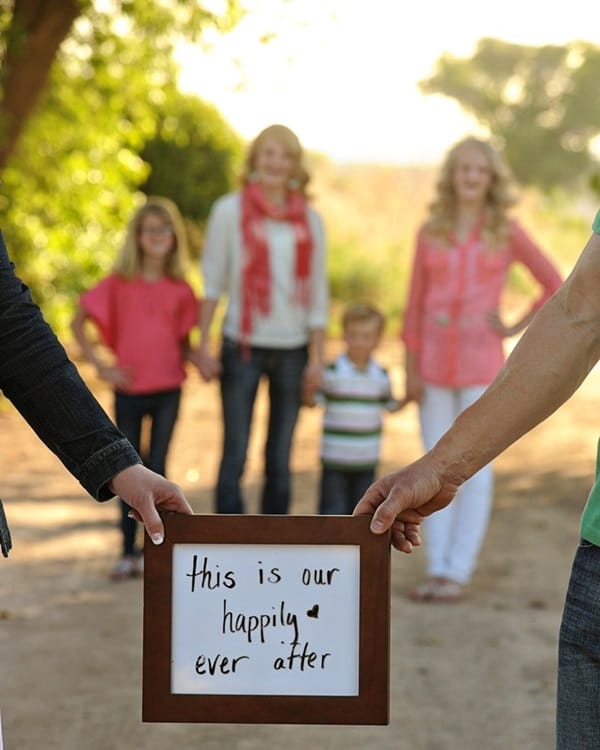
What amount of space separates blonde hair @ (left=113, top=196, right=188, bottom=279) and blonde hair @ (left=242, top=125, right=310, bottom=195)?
0.43 m

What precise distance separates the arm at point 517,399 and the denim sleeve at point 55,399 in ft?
1.59

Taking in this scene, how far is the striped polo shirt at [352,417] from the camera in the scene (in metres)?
6.83

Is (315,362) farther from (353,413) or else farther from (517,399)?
(517,399)

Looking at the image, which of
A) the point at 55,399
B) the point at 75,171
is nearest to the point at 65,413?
the point at 55,399

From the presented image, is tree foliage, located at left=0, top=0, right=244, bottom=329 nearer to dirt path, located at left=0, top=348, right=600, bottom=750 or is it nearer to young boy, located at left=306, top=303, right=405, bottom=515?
dirt path, located at left=0, top=348, right=600, bottom=750

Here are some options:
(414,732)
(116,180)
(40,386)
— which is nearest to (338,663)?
(40,386)

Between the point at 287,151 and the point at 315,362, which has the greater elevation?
the point at 287,151

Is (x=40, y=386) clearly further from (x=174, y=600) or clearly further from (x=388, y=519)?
(x=388, y=519)

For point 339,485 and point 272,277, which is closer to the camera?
point 272,277

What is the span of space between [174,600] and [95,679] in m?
2.84

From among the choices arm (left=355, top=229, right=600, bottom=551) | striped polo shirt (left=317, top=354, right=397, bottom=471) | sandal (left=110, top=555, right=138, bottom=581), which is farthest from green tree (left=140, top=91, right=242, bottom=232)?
arm (left=355, top=229, right=600, bottom=551)

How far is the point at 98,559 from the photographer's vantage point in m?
7.13

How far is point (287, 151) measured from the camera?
265 inches

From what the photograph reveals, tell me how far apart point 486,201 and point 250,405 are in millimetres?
1500
